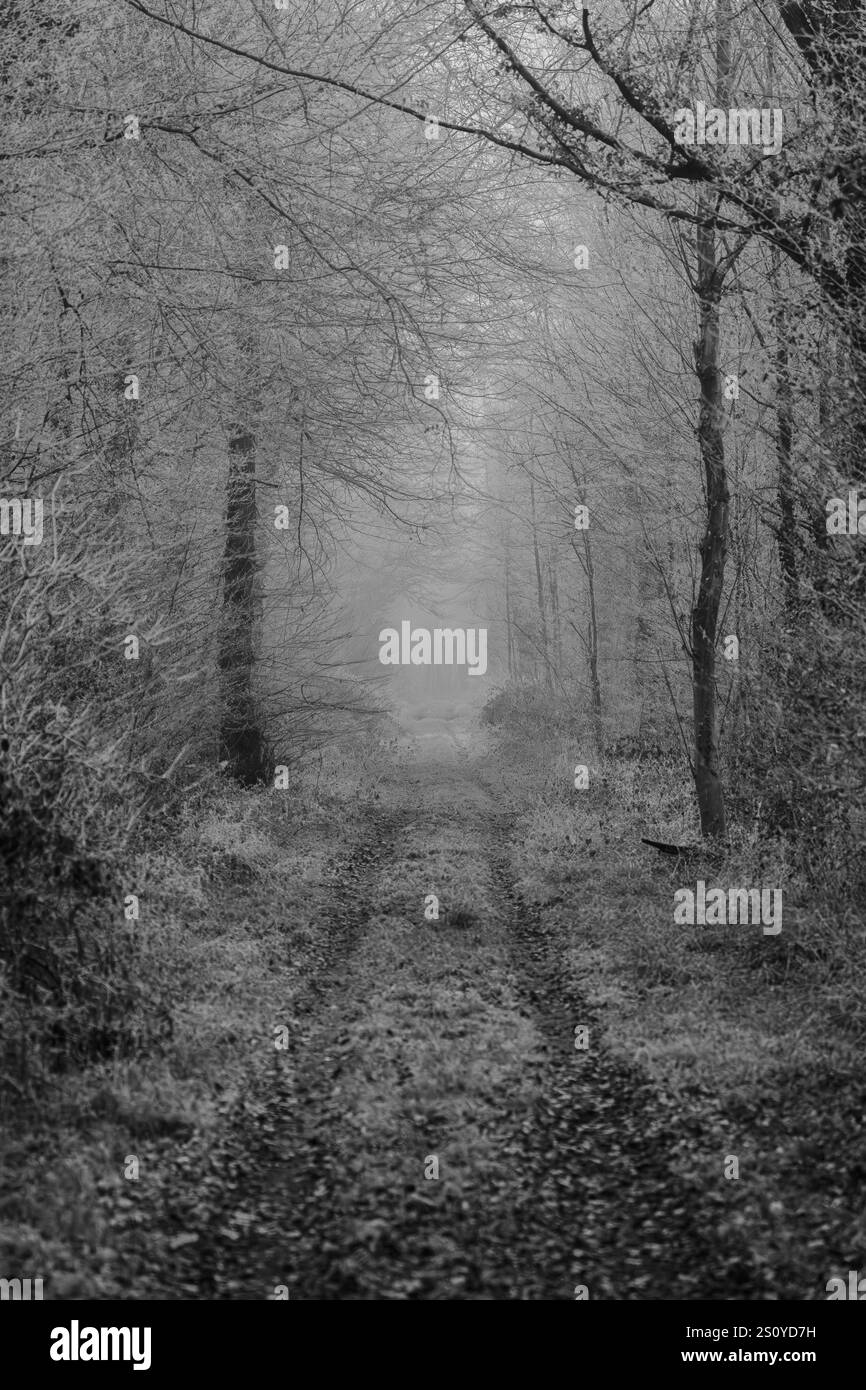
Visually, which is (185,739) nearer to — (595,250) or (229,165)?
(229,165)

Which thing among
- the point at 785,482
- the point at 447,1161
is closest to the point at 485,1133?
the point at 447,1161

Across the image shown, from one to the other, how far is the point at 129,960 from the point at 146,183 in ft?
21.8

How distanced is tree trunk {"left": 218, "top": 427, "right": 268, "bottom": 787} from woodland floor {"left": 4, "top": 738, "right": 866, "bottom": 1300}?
18.2ft

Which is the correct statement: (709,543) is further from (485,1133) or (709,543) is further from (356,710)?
(356,710)

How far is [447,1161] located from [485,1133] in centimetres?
35

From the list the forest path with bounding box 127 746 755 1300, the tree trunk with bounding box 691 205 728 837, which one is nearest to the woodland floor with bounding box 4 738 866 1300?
the forest path with bounding box 127 746 755 1300

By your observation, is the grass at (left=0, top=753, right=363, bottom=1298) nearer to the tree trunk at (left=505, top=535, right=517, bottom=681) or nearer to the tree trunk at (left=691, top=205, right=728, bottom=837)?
the tree trunk at (left=691, top=205, right=728, bottom=837)

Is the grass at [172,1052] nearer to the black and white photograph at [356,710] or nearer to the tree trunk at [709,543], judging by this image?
the black and white photograph at [356,710]

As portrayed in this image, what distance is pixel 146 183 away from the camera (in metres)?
9.63

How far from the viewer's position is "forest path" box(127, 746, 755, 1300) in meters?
4.54

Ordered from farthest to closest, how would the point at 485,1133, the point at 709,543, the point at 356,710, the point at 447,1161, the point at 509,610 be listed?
the point at 509,610
the point at 356,710
the point at 709,543
the point at 485,1133
the point at 447,1161

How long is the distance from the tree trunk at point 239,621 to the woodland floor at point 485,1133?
18.2ft

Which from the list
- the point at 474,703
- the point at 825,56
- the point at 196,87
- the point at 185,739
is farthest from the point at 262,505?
the point at 474,703

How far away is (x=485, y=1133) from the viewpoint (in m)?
5.66
